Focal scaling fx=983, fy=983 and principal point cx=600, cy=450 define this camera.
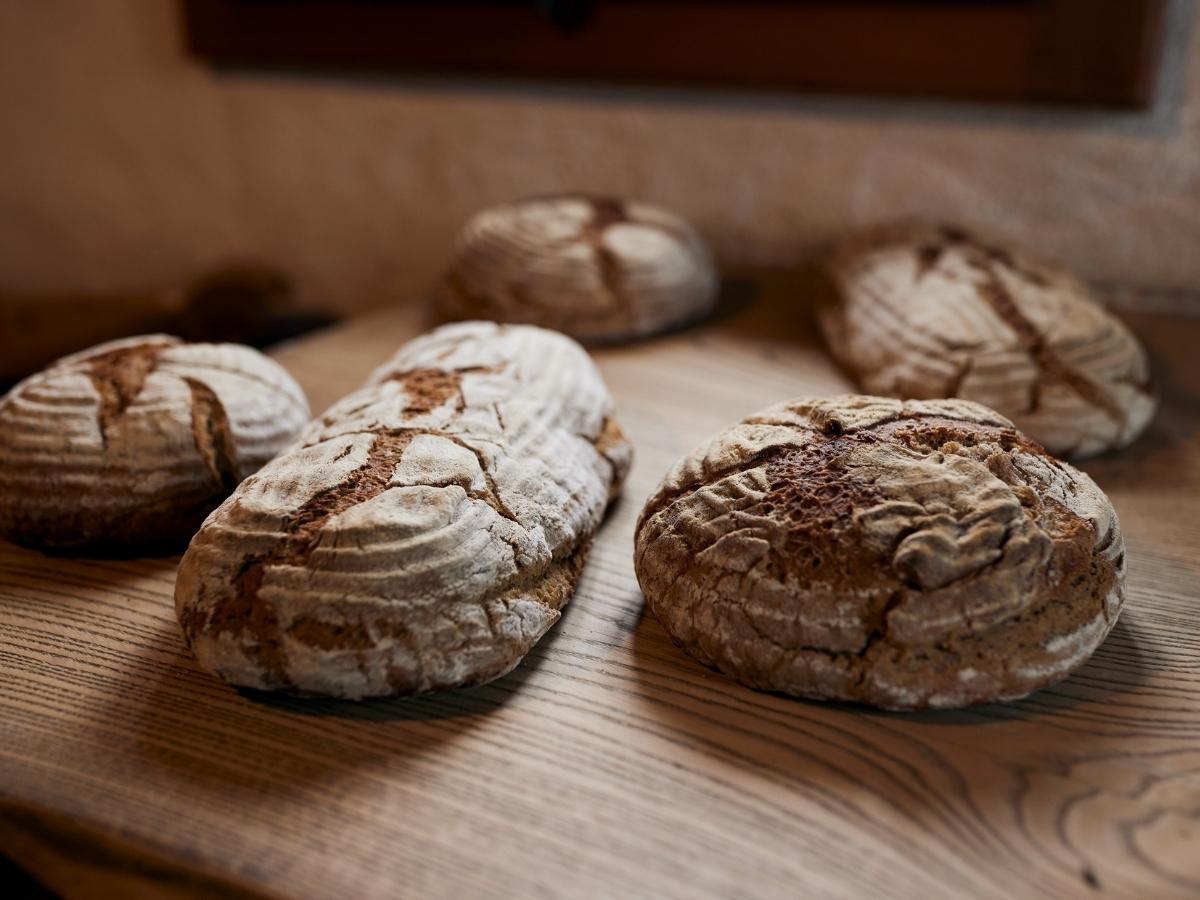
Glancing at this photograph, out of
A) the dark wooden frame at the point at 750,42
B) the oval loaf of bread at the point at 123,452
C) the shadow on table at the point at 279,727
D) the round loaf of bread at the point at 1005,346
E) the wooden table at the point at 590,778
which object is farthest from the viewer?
the dark wooden frame at the point at 750,42

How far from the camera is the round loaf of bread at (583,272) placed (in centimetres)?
222

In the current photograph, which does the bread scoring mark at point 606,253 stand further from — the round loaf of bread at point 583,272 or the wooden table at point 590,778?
the wooden table at point 590,778

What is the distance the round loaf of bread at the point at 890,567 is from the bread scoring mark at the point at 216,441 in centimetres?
66

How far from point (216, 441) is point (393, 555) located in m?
0.52

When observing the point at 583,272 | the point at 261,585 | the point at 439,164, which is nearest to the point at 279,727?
the point at 261,585

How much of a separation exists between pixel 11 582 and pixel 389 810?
788mm

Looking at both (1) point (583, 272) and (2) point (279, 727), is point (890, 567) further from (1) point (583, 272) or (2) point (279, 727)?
(1) point (583, 272)

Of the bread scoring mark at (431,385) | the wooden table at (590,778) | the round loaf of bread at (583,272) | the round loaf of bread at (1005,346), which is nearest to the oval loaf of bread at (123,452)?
the wooden table at (590,778)

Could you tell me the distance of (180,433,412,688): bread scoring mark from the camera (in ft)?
3.72

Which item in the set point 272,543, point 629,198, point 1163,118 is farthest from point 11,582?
point 1163,118

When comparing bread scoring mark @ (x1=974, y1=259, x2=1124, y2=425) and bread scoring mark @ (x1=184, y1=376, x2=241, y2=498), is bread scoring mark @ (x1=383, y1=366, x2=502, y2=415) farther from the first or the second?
bread scoring mark @ (x1=974, y1=259, x2=1124, y2=425)

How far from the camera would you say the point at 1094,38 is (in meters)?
2.11

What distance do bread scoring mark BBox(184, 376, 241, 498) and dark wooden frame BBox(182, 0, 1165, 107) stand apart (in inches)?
59.1

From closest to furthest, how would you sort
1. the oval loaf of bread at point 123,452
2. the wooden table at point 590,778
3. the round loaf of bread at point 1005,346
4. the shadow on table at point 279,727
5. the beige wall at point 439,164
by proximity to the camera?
1. the wooden table at point 590,778
2. the shadow on table at point 279,727
3. the oval loaf of bread at point 123,452
4. the round loaf of bread at point 1005,346
5. the beige wall at point 439,164
